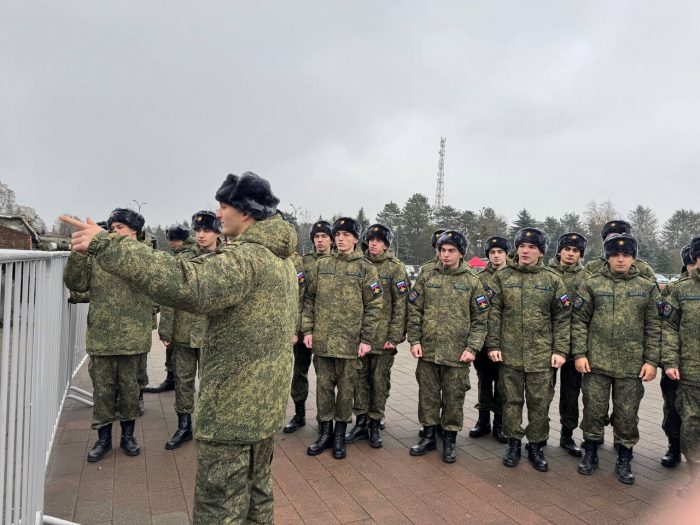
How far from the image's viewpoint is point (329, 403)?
4633 mm

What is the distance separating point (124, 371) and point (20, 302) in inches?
83.4

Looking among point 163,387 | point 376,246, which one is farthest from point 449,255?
point 163,387

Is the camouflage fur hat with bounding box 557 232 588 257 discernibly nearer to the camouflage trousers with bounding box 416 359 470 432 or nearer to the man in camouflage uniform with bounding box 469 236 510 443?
the man in camouflage uniform with bounding box 469 236 510 443

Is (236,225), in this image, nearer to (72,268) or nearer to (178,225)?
(72,268)

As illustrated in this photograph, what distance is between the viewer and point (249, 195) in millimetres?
2273

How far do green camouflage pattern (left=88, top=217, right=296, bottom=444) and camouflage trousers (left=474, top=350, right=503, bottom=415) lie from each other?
3.51 metres

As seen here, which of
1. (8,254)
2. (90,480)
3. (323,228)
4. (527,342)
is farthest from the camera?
(323,228)

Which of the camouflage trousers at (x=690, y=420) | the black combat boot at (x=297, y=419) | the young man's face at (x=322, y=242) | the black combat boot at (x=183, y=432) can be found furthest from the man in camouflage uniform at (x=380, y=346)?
the camouflage trousers at (x=690, y=420)

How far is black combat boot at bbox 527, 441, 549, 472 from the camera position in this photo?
168 inches

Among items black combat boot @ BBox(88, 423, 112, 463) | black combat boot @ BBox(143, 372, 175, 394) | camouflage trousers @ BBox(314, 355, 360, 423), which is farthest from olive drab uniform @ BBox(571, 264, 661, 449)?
black combat boot @ BBox(143, 372, 175, 394)

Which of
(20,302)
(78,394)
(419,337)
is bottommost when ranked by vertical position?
(78,394)

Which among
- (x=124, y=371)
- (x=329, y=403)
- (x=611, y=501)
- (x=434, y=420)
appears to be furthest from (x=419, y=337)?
(x=124, y=371)

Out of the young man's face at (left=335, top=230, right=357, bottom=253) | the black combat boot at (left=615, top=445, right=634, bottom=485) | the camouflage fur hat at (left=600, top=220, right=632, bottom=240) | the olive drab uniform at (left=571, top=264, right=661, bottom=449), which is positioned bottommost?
the black combat boot at (left=615, top=445, right=634, bottom=485)

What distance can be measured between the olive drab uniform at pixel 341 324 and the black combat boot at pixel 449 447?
951 mm
